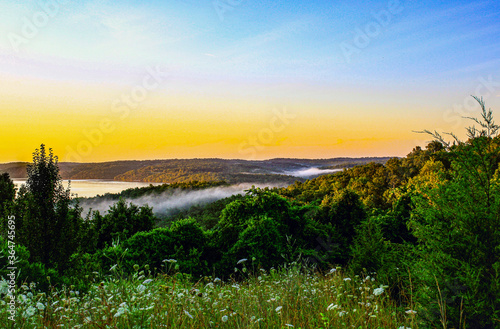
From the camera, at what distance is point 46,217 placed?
23.4 feet

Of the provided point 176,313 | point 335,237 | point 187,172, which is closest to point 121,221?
point 335,237

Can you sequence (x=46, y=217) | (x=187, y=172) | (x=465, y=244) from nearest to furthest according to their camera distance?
(x=465, y=244) < (x=46, y=217) < (x=187, y=172)

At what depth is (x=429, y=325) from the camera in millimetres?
4207

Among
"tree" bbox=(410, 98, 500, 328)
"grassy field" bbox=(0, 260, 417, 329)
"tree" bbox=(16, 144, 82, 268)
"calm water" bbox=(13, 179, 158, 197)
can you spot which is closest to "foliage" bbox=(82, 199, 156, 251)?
"calm water" bbox=(13, 179, 158, 197)

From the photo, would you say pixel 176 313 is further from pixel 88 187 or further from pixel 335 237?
pixel 88 187

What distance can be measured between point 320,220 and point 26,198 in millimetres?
9379

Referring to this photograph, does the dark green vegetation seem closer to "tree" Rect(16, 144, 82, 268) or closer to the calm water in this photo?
"tree" Rect(16, 144, 82, 268)

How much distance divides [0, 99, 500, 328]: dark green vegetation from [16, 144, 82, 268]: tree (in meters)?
0.02

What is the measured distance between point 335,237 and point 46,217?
350 inches

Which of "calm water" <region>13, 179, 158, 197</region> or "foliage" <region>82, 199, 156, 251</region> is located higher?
"calm water" <region>13, 179, 158, 197</region>

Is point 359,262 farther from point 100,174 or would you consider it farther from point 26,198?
point 100,174

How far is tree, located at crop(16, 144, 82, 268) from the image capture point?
22.7 ft

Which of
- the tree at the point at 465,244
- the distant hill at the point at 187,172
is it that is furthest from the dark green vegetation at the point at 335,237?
the distant hill at the point at 187,172

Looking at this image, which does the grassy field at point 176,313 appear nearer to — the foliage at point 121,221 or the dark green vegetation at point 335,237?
the dark green vegetation at point 335,237
